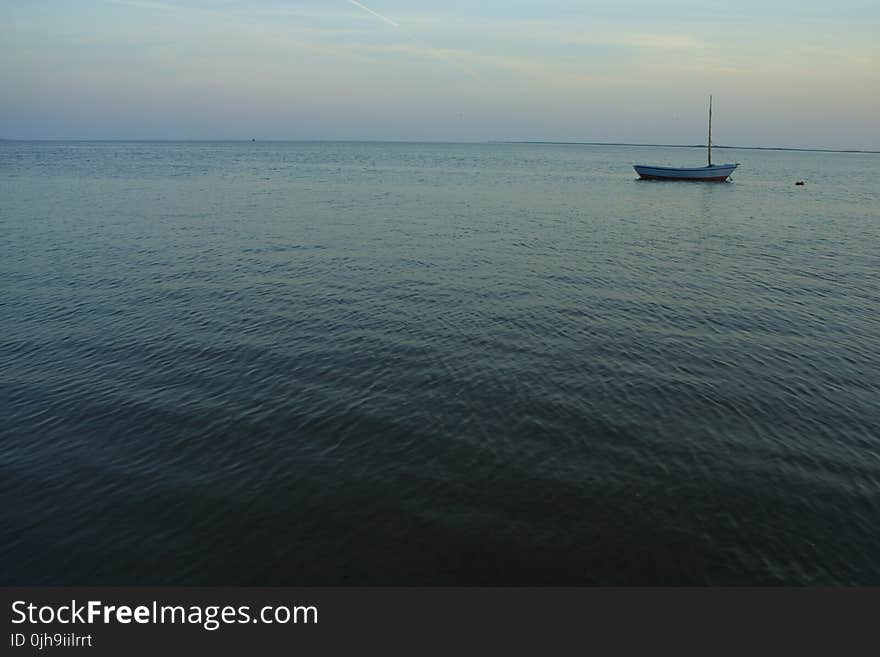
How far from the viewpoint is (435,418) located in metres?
23.3

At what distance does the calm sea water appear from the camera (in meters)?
16.2

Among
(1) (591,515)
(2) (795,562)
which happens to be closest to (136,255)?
(1) (591,515)

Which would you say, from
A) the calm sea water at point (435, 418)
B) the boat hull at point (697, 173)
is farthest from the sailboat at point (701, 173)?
the calm sea water at point (435, 418)

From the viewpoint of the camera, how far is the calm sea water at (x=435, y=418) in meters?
16.2

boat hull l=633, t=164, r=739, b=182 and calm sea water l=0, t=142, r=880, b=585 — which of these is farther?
boat hull l=633, t=164, r=739, b=182

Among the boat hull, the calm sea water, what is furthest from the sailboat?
the calm sea water

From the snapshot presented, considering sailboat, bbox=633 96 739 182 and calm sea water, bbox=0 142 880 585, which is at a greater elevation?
sailboat, bbox=633 96 739 182

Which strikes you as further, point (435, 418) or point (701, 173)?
point (701, 173)

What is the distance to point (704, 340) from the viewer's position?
32.0m

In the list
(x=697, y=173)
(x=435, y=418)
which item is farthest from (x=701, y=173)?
(x=435, y=418)

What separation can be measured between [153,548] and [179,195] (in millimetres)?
96546

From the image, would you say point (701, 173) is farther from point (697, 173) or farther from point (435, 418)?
point (435, 418)

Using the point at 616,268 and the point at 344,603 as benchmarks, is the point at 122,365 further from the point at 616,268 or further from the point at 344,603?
the point at 616,268

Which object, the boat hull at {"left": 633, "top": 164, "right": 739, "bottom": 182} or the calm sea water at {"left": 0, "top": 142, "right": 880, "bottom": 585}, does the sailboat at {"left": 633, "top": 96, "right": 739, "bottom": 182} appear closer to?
the boat hull at {"left": 633, "top": 164, "right": 739, "bottom": 182}
